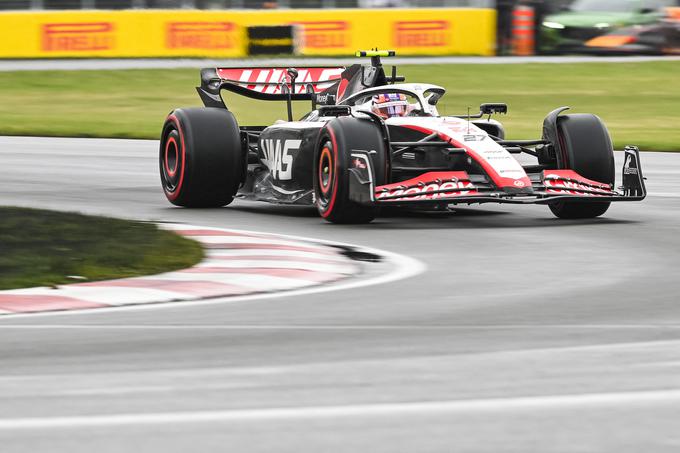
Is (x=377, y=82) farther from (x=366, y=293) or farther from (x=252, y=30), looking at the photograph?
(x=252, y=30)

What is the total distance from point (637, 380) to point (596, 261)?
13.2 ft

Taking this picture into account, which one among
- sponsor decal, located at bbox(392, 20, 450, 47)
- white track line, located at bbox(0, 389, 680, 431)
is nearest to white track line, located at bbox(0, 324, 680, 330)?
white track line, located at bbox(0, 389, 680, 431)

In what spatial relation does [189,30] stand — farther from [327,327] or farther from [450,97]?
[327,327]

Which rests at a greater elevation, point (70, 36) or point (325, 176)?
point (70, 36)

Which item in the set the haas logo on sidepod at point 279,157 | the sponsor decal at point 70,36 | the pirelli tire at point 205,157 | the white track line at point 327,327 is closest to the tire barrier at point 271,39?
the sponsor decal at point 70,36

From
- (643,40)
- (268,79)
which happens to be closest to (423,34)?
(643,40)

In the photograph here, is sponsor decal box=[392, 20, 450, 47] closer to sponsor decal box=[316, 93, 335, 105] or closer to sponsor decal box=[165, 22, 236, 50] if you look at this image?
sponsor decal box=[165, 22, 236, 50]

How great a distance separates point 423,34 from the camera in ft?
124

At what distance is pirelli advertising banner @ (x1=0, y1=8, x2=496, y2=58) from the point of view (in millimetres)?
36438

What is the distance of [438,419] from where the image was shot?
538 centimetres

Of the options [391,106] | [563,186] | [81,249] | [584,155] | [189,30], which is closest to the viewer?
[81,249]

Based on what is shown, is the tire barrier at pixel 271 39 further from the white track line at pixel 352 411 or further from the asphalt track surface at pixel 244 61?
→ the white track line at pixel 352 411

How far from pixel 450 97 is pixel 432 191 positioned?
735 inches

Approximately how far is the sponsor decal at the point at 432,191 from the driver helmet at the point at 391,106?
1.56 meters
